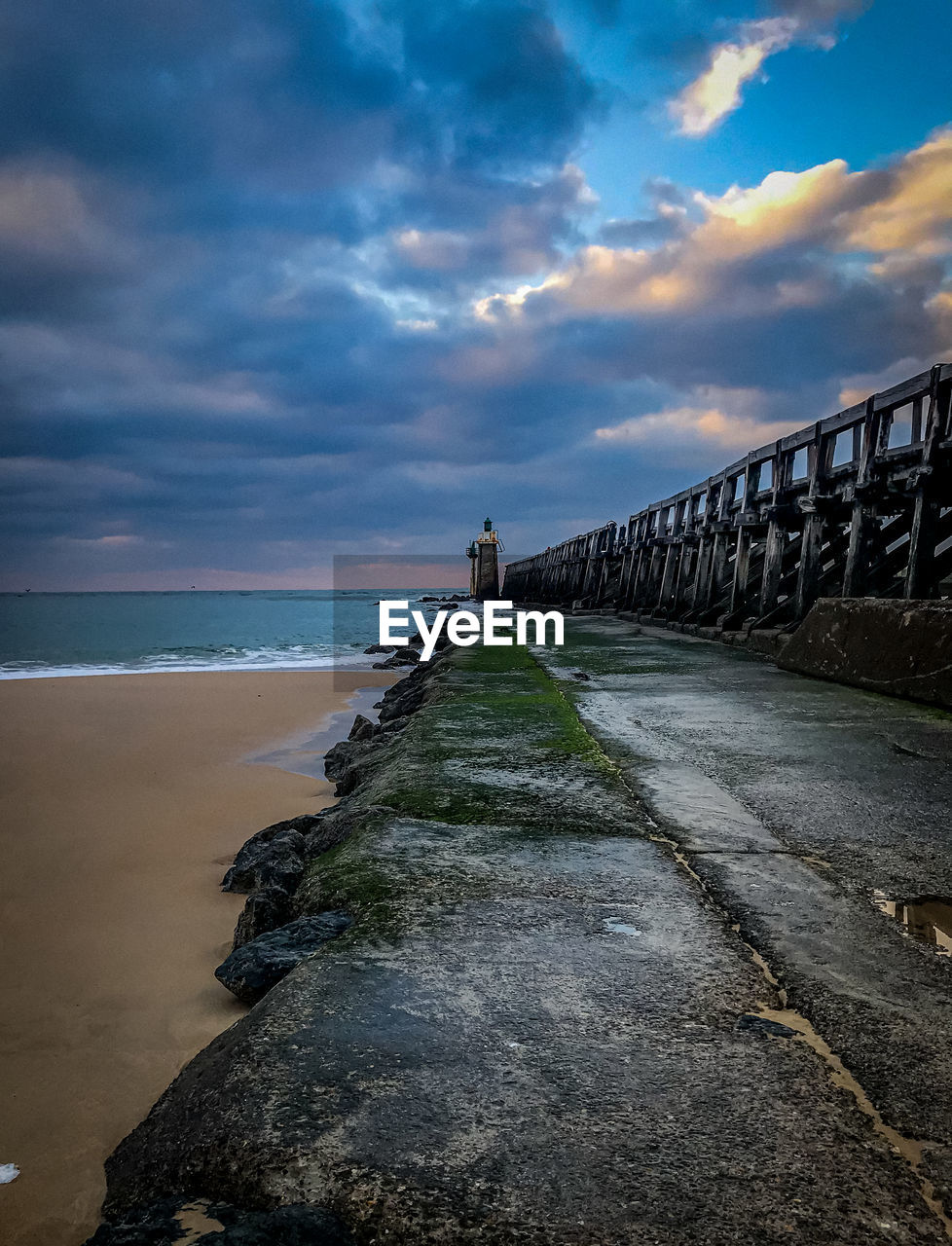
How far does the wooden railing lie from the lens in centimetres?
608

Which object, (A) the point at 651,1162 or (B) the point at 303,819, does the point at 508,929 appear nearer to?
(A) the point at 651,1162

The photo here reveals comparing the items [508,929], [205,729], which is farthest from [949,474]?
[205,729]

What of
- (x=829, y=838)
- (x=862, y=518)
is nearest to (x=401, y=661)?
(x=862, y=518)

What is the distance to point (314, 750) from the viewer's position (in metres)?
8.22

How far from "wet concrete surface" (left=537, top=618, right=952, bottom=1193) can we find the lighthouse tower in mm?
54521

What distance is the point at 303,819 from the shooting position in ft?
13.1

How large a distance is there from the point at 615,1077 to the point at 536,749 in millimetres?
2151

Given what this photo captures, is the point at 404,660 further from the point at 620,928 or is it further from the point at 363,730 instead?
the point at 620,928

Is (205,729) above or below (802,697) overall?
below

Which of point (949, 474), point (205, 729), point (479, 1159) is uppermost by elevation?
point (949, 474)

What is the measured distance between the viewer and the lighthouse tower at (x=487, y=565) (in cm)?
5919

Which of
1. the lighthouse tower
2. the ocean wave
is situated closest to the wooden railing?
the ocean wave

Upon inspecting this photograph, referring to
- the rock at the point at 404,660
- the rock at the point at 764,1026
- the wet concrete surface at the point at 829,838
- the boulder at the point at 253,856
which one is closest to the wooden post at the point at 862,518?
the wet concrete surface at the point at 829,838

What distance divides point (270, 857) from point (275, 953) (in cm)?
134
